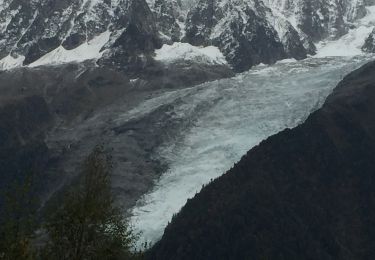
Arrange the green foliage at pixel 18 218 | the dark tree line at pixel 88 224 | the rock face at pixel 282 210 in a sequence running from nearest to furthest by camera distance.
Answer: the green foliage at pixel 18 218 → the dark tree line at pixel 88 224 → the rock face at pixel 282 210

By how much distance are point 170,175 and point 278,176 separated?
2487 centimetres

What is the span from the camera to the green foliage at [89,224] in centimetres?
3675

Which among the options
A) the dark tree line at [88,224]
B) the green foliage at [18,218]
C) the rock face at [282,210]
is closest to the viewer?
the green foliage at [18,218]

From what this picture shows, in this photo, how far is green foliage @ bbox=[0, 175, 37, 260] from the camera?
33500 millimetres

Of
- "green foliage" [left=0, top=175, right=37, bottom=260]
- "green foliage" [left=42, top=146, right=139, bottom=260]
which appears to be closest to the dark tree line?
"green foliage" [left=42, top=146, right=139, bottom=260]

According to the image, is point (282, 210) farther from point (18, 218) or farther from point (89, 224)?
point (18, 218)

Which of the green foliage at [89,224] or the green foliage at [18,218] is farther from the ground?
the green foliage at [18,218]

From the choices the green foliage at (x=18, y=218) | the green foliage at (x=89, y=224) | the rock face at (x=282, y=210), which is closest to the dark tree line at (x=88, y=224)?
the green foliage at (x=89, y=224)

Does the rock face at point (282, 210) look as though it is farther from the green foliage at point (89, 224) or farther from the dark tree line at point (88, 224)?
the green foliage at point (89, 224)

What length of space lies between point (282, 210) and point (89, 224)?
5498 inches

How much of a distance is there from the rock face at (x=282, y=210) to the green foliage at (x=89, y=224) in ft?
390

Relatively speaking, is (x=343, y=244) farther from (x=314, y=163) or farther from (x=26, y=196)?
(x=26, y=196)

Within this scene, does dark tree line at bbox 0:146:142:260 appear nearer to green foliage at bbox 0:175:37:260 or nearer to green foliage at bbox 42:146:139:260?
green foliage at bbox 42:146:139:260

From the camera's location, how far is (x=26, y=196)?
3472cm
